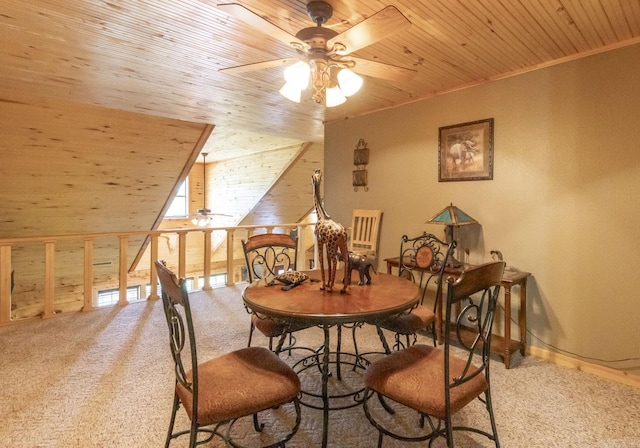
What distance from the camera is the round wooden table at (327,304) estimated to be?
1.54 metres

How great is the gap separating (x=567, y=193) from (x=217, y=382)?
2.60 meters

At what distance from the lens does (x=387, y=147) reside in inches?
149

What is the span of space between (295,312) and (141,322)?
261 centimetres

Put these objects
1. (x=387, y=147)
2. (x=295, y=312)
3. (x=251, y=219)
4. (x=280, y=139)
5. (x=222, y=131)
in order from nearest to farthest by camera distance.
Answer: (x=295, y=312)
(x=387, y=147)
(x=222, y=131)
(x=280, y=139)
(x=251, y=219)

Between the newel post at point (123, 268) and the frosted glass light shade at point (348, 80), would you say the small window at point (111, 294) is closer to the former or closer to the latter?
the newel post at point (123, 268)

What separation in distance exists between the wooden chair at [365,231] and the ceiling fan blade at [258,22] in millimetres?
2334

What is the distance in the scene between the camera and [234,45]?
2.37m

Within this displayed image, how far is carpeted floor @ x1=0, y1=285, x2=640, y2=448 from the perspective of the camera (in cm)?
182

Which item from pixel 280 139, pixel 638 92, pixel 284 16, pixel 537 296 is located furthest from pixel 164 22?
pixel 280 139

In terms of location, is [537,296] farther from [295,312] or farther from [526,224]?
[295,312]

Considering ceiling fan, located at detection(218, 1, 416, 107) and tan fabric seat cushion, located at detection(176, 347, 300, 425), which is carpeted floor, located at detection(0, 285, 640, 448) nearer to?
tan fabric seat cushion, located at detection(176, 347, 300, 425)

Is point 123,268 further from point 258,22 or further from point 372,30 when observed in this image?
point 372,30

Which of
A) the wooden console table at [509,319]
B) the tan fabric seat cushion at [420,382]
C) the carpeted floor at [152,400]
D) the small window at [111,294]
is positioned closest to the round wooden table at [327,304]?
the tan fabric seat cushion at [420,382]

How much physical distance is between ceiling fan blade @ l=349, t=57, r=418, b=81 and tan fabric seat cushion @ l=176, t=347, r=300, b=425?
161 cm
